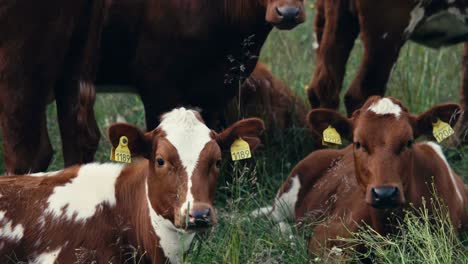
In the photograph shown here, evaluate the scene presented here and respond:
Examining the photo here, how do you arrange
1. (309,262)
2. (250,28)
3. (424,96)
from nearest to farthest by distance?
(309,262) < (250,28) < (424,96)

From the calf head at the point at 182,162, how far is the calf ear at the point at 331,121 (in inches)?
42.2

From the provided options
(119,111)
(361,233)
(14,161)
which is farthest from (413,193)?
(119,111)

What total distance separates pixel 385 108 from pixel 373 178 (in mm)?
525

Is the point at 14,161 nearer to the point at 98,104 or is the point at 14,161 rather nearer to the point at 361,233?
the point at 361,233

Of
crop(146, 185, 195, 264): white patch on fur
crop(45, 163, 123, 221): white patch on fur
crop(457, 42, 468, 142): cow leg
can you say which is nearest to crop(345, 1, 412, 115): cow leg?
crop(457, 42, 468, 142): cow leg

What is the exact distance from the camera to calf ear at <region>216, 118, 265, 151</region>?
25.9 ft

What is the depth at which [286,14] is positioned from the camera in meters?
9.31

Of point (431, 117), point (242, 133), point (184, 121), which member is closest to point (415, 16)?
point (431, 117)

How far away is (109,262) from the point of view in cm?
766

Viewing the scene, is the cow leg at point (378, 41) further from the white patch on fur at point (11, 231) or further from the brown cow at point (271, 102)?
the white patch on fur at point (11, 231)

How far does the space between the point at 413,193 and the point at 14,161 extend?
8.38 feet

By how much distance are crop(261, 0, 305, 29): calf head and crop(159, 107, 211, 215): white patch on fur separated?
1762 millimetres

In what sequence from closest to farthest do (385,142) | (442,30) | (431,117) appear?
(385,142)
(431,117)
(442,30)

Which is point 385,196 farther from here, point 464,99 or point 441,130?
point 464,99
